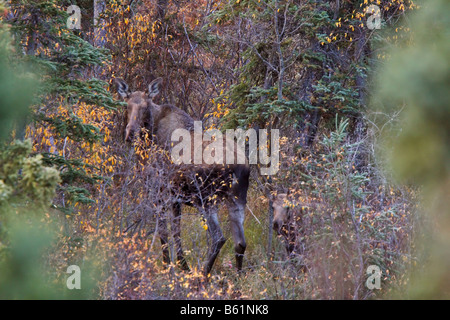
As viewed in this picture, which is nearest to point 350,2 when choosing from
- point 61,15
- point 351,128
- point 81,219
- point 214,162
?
point 351,128

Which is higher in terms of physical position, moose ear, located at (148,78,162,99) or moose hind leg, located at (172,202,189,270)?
moose ear, located at (148,78,162,99)

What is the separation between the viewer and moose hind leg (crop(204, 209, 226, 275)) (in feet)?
27.6

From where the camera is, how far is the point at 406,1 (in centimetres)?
1048

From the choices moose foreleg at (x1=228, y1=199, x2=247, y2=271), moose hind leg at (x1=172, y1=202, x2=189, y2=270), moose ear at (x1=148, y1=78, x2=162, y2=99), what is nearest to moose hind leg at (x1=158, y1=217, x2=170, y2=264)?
moose hind leg at (x1=172, y1=202, x2=189, y2=270)

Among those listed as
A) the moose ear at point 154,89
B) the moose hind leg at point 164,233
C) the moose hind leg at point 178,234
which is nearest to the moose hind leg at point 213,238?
the moose hind leg at point 178,234

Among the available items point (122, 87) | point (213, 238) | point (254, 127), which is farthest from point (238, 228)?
point (122, 87)

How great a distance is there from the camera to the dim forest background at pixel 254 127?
12.8 ft

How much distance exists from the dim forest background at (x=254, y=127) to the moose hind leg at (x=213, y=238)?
281 mm

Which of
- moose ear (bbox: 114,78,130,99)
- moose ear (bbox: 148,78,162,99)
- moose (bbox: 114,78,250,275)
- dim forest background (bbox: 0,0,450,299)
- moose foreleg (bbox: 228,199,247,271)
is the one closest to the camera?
dim forest background (bbox: 0,0,450,299)

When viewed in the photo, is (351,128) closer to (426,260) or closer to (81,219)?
(81,219)

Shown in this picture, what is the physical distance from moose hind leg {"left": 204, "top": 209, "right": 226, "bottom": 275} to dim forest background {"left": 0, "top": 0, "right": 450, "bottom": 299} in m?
0.28

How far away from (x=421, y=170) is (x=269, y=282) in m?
4.07

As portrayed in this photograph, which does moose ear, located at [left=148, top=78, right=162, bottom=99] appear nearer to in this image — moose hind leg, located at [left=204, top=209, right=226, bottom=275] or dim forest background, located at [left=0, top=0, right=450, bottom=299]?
dim forest background, located at [left=0, top=0, right=450, bottom=299]

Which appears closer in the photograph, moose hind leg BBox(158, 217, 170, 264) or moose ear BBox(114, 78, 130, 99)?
moose hind leg BBox(158, 217, 170, 264)
